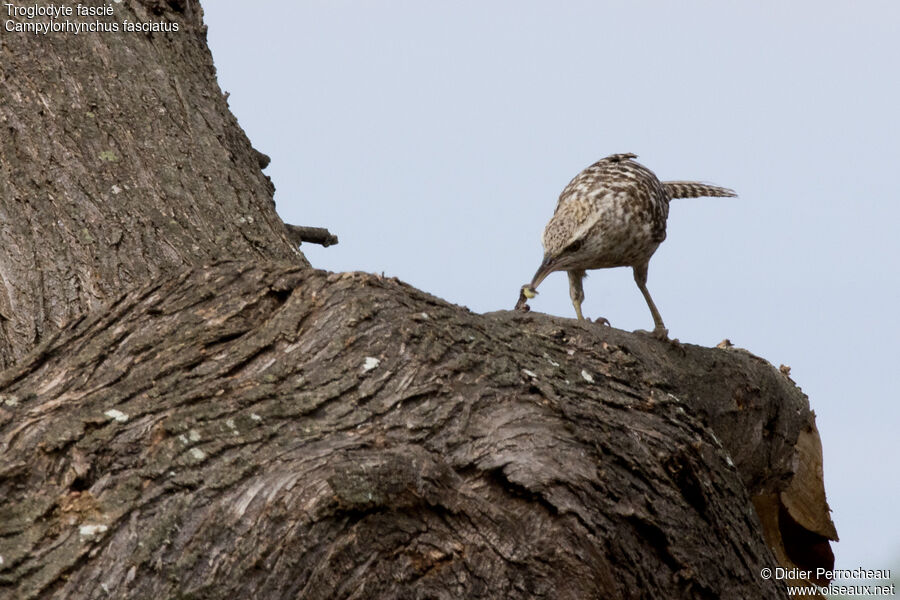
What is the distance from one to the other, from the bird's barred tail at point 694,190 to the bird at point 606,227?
0.74 metres

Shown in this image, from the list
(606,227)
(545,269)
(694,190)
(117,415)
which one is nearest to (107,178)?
(117,415)

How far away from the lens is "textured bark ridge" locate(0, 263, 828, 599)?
8.15 feet

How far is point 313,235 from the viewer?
18.7 ft

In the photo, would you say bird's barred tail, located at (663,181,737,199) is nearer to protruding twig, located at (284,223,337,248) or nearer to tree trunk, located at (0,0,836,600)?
protruding twig, located at (284,223,337,248)

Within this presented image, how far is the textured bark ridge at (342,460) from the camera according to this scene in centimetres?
248

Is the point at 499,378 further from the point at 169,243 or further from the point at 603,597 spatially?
the point at 169,243

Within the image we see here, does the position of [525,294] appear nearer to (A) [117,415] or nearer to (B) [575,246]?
(B) [575,246]

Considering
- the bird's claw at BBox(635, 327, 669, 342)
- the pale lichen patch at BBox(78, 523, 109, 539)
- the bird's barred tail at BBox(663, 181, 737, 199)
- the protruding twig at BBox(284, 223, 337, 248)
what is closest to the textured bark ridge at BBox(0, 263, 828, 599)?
the pale lichen patch at BBox(78, 523, 109, 539)

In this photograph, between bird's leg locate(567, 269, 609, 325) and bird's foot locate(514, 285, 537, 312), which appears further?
bird's leg locate(567, 269, 609, 325)

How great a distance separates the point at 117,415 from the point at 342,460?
0.59 meters

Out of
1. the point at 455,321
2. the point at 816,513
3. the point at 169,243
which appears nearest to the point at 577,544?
the point at 455,321

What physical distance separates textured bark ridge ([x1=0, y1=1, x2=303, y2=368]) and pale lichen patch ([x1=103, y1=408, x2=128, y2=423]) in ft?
4.77

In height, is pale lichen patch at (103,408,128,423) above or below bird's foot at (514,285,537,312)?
below

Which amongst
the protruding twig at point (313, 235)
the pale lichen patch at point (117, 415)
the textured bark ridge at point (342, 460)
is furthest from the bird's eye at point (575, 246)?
the pale lichen patch at point (117, 415)
